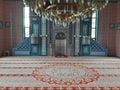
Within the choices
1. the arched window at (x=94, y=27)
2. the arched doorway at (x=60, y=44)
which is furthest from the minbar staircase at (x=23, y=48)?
the arched window at (x=94, y=27)

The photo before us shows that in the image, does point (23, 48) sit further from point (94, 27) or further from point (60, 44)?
point (94, 27)

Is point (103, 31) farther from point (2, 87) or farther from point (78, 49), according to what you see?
point (2, 87)

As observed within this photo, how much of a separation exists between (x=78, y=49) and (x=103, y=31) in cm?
185

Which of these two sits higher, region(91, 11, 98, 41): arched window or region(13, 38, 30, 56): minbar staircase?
region(91, 11, 98, 41): arched window

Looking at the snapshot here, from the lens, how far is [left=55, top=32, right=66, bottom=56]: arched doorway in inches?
387

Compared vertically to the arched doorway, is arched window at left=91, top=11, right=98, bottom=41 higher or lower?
higher

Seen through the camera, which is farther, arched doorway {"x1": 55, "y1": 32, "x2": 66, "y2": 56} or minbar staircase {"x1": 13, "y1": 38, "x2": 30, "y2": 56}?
arched doorway {"x1": 55, "y1": 32, "x2": 66, "y2": 56}

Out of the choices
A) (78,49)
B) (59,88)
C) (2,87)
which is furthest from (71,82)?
(78,49)

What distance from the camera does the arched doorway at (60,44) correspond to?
9.84 metres

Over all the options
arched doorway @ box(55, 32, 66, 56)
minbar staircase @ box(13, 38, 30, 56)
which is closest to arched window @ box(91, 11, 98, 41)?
arched doorway @ box(55, 32, 66, 56)

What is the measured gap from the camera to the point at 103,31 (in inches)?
387

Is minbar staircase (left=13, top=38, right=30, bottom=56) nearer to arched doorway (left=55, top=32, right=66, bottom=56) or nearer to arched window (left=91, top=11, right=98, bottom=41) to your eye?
arched doorway (left=55, top=32, right=66, bottom=56)

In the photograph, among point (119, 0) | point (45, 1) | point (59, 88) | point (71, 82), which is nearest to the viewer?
point (59, 88)

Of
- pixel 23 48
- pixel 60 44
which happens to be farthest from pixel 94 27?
pixel 23 48
